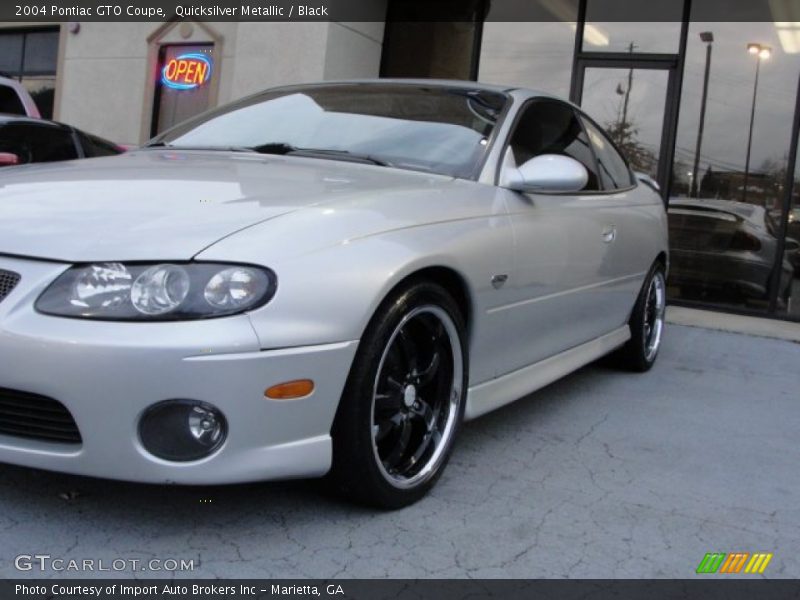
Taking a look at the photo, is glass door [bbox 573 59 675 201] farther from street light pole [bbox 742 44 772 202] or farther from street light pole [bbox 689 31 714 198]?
street light pole [bbox 742 44 772 202]

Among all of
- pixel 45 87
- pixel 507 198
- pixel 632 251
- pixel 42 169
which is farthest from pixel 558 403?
pixel 45 87

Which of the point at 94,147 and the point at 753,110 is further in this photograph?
the point at 753,110

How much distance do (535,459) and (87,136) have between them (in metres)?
5.00

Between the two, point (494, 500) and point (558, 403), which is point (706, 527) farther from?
point (558, 403)

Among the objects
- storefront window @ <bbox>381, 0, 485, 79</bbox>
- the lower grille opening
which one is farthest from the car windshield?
storefront window @ <bbox>381, 0, 485, 79</bbox>

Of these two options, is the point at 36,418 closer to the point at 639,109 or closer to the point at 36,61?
the point at 639,109

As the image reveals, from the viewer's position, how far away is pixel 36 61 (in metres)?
12.6

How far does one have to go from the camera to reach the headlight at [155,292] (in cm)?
220

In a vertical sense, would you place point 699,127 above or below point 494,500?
above

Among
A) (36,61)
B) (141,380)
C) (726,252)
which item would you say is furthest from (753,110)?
(36,61)

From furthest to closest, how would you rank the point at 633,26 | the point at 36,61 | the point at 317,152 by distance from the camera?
the point at 36,61 < the point at 633,26 < the point at 317,152

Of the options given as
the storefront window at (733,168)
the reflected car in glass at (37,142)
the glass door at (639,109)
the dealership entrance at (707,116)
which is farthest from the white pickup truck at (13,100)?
the storefront window at (733,168)

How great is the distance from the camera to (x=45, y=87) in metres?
12.4

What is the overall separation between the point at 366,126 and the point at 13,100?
531 centimetres
